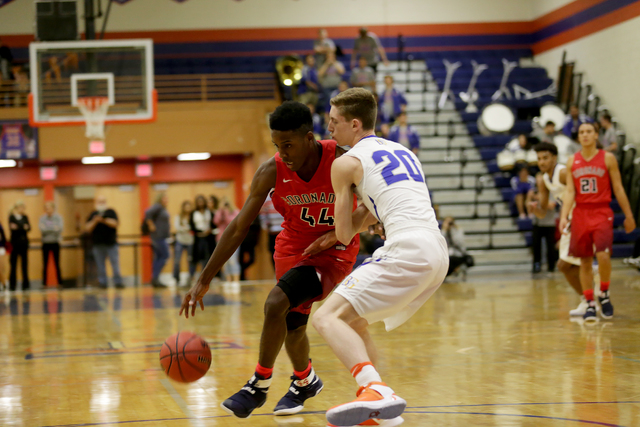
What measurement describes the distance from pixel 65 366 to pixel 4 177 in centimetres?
1461

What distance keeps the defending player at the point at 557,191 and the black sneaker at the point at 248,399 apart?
471 cm

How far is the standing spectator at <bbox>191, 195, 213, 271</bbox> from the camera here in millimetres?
13508

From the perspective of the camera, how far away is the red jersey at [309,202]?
4.00m

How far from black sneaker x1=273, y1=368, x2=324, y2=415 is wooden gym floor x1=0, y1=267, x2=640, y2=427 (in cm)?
6

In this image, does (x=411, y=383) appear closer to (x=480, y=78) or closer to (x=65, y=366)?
(x=65, y=366)

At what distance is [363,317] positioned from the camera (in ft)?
10.9

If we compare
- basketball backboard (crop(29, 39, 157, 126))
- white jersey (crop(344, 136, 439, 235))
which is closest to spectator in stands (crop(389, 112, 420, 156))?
basketball backboard (crop(29, 39, 157, 126))

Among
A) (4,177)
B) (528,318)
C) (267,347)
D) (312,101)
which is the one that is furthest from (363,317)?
(4,177)

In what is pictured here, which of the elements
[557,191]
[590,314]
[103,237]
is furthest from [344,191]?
[103,237]

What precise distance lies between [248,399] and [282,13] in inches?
731

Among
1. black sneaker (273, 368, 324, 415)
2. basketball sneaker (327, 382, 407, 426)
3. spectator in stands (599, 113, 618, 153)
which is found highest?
spectator in stands (599, 113, 618, 153)

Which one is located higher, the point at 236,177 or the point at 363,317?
the point at 236,177

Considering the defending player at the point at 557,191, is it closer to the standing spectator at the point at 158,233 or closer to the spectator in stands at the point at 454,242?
the spectator in stands at the point at 454,242

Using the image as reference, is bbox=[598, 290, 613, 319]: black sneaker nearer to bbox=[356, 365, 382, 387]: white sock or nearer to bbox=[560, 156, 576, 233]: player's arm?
bbox=[560, 156, 576, 233]: player's arm
